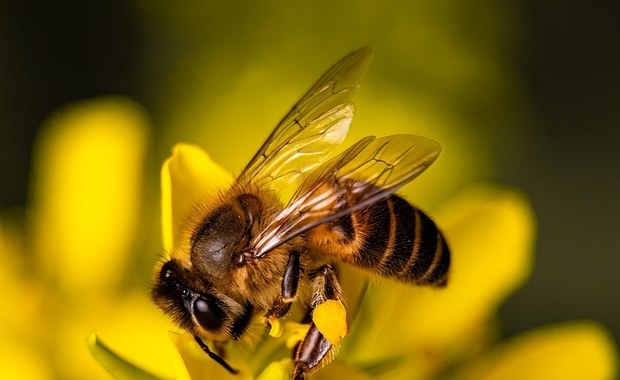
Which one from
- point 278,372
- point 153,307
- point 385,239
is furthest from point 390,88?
point 278,372

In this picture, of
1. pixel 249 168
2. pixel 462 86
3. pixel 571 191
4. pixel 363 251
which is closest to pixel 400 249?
pixel 363 251

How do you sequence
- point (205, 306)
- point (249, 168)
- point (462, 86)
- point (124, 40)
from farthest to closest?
point (124, 40), point (462, 86), point (249, 168), point (205, 306)

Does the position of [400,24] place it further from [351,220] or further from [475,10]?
[351,220]

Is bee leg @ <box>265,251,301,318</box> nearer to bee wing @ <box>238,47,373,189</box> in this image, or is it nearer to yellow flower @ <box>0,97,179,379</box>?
bee wing @ <box>238,47,373,189</box>

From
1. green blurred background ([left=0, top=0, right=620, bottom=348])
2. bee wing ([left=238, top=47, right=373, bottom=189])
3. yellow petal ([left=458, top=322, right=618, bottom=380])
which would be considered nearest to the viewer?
bee wing ([left=238, top=47, right=373, bottom=189])

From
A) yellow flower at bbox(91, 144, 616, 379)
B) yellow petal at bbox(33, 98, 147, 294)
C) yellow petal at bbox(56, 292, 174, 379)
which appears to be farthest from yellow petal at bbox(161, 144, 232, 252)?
yellow petal at bbox(33, 98, 147, 294)

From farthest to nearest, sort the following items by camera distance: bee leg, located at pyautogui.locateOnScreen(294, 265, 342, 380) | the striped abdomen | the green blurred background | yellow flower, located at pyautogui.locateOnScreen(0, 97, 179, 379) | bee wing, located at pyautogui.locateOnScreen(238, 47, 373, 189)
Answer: the green blurred background < yellow flower, located at pyautogui.locateOnScreen(0, 97, 179, 379) < bee wing, located at pyautogui.locateOnScreen(238, 47, 373, 189) < the striped abdomen < bee leg, located at pyautogui.locateOnScreen(294, 265, 342, 380)

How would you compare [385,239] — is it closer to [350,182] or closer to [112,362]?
[350,182]

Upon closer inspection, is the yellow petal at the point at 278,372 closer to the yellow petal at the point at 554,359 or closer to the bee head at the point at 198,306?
the bee head at the point at 198,306
